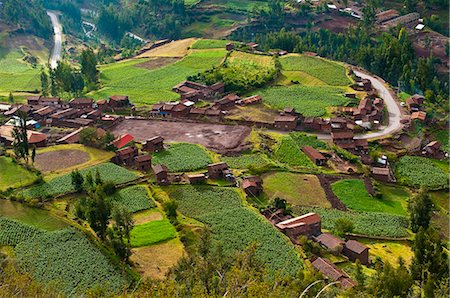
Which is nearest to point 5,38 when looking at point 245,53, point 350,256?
point 245,53

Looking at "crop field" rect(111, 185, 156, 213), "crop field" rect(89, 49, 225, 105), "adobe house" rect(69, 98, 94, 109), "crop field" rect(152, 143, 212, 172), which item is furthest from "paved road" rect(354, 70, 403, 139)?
"adobe house" rect(69, 98, 94, 109)

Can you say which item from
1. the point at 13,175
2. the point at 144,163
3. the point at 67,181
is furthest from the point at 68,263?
the point at 144,163

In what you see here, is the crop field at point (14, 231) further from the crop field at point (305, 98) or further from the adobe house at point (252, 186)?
the crop field at point (305, 98)

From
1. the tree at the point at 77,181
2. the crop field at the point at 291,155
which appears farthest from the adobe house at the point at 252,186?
the tree at the point at 77,181

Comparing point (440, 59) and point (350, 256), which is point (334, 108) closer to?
point (350, 256)

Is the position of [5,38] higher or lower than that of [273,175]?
lower

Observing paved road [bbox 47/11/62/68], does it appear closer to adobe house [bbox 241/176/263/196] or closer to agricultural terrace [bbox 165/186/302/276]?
adobe house [bbox 241/176/263/196]
